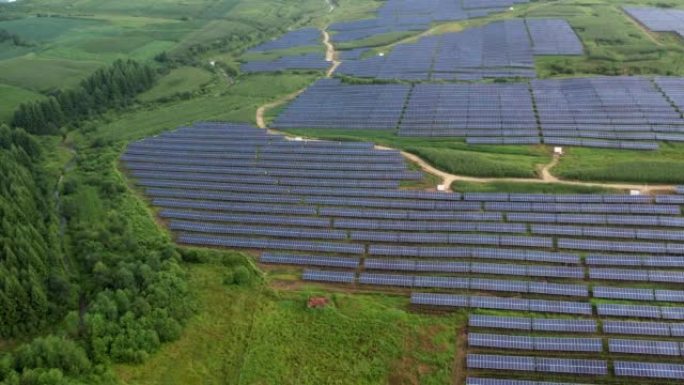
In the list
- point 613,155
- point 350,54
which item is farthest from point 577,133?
point 350,54

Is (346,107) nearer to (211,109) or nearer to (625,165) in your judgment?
(211,109)

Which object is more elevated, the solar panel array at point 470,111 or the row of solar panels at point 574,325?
the solar panel array at point 470,111

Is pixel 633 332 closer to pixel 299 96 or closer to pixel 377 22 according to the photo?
pixel 299 96

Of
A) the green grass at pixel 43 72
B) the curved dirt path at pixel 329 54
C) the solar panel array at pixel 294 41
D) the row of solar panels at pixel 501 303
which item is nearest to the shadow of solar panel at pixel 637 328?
the row of solar panels at pixel 501 303

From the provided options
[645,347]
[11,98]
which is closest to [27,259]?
[645,347]

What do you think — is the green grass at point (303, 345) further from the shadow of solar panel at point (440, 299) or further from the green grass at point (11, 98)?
the green grass at point (11, 98)

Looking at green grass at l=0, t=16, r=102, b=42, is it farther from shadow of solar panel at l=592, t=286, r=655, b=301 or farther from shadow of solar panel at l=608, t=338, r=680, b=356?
shadow of solar panel at l=608, t=338, r=680, b=356

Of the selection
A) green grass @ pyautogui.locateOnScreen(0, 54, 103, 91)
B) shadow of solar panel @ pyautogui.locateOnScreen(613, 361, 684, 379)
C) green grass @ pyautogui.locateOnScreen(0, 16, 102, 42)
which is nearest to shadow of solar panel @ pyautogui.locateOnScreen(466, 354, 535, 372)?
shadow of solar panel @ pyautogui.locateOnScreen(613, 361, 684, 379)
